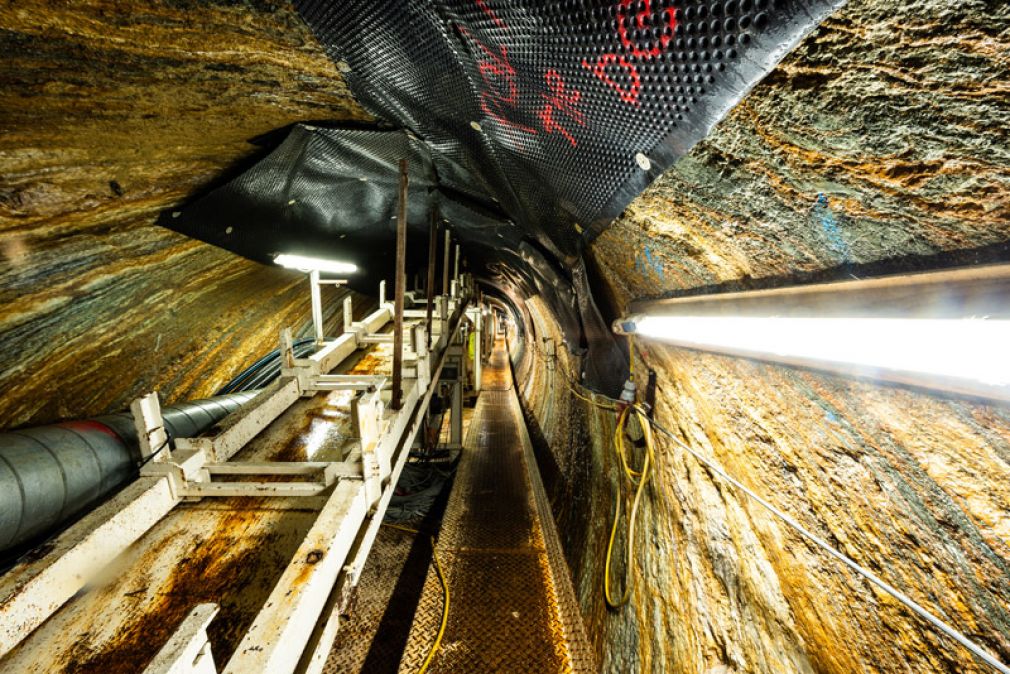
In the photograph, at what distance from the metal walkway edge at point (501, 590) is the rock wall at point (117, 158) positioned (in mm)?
5095

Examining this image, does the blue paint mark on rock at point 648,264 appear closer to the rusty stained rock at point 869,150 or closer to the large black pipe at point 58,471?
the rusty stained rock at point 869,150

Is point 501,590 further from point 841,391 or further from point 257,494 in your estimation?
point 841,391

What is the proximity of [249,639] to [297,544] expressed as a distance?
0.77 meters

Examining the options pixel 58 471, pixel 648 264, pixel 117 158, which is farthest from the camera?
pixel 58 471

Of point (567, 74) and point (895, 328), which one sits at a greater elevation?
point (567, 74)

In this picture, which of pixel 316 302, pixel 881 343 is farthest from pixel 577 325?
pixel 881 343

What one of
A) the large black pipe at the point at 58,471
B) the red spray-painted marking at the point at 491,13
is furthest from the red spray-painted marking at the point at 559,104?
the large black pipe at the point at 58,471

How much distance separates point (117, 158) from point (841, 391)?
5.18 metres

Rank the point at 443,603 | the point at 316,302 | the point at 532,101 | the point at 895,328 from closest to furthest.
Result: the point at 895,328 → the point at 532,101 → the point at 316,302 → the point at 443,603

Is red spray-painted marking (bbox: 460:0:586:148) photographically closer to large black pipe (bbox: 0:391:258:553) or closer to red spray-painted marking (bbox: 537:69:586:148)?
red spray-painted marking (bbox: 537:69:586:148)

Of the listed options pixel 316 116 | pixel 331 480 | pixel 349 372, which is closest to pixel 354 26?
pixel 316 116

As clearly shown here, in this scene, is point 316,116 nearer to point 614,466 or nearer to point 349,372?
point 349,372

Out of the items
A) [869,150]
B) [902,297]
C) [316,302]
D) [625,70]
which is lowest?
[316,302]

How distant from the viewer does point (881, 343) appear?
1215 mm
